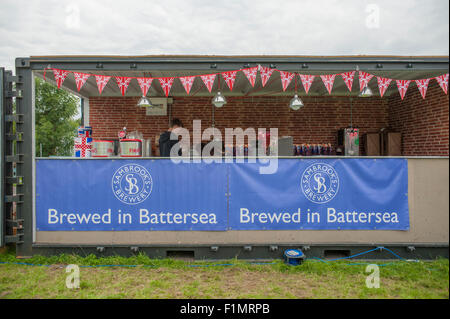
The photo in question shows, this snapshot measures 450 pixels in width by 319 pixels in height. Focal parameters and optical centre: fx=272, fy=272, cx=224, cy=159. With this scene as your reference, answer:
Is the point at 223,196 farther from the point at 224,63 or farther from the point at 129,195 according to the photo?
the point at 224,63

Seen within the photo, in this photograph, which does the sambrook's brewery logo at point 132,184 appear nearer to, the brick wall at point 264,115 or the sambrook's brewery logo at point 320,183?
the sambrook's brewery logo at point 320,183

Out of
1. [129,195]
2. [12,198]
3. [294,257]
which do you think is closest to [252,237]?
[294,257]

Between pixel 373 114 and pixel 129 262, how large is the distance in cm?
741

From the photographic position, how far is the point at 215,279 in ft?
12.7

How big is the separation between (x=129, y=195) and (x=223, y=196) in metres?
1.53

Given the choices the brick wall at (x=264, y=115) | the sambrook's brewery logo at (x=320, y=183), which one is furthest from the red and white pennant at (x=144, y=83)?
the sambrook's brewery logo at (x=320, y=183)

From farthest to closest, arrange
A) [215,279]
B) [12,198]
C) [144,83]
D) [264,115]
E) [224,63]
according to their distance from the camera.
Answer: [264,115] → [144,83] → [224,63] → [12,198] → [215,279]

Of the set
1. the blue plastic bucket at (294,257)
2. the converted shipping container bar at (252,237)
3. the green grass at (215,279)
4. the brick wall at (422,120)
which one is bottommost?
the green grass at (215,279)

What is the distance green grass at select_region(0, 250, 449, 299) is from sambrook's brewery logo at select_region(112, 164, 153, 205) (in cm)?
96

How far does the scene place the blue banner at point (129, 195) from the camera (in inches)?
174

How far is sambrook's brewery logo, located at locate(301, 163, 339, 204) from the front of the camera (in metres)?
4.42

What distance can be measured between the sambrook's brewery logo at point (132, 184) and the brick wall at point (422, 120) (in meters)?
6.32
